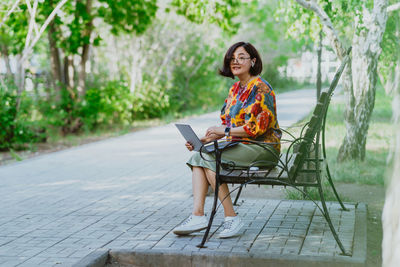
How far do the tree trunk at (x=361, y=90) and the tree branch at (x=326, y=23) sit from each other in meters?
0.36

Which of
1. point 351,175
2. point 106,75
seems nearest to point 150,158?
point 351,175

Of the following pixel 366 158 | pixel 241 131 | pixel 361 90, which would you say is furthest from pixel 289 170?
pixel 366 158

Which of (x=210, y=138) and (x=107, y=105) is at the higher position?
(x=210, y=138)

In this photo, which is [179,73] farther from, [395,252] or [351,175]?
[395,252]

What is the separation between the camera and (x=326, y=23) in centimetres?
801

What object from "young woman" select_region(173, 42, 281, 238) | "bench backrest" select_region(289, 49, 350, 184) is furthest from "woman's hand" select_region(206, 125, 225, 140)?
"bench backrest" select_region(289, 49, 350, 184)

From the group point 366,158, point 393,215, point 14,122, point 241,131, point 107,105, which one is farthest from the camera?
point 107,105

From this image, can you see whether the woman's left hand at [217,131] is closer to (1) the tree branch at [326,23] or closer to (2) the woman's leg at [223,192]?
(2) the woman's leg at [223,192]

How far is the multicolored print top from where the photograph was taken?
15.5ft

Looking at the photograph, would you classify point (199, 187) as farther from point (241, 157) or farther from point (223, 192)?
point (241, 157)

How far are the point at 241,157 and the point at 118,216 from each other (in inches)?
67.0

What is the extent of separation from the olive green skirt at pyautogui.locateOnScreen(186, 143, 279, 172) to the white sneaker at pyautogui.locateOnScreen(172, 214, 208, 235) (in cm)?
46

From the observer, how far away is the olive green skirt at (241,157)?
4801mm

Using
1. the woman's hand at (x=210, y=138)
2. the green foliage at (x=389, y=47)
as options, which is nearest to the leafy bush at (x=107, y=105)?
the green foliage at (x=389, y=47)
